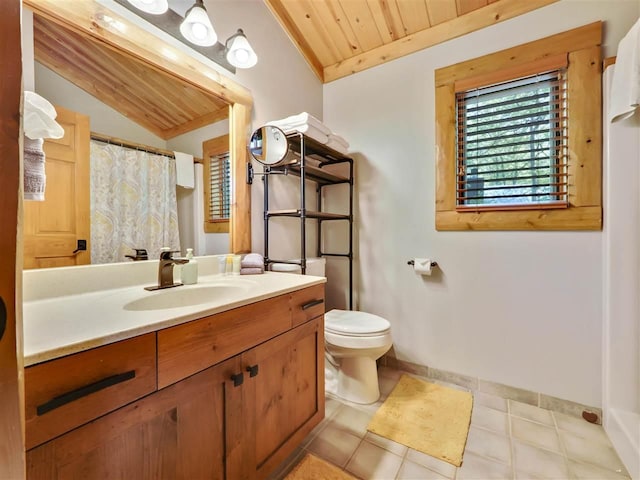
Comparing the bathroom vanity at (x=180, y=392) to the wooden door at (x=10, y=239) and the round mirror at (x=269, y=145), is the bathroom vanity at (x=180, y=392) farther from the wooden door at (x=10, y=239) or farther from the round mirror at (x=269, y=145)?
the round mirror at (x=269, y=145)

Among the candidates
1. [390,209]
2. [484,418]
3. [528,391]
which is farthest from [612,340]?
[390,209]

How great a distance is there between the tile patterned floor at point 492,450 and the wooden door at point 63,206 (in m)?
1.24

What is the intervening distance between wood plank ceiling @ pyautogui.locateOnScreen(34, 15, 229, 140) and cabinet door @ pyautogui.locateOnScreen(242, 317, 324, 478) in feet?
3.64

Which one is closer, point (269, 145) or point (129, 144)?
point (129, 144)

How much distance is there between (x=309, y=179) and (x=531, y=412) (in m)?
2.09

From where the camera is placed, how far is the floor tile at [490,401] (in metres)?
1.61

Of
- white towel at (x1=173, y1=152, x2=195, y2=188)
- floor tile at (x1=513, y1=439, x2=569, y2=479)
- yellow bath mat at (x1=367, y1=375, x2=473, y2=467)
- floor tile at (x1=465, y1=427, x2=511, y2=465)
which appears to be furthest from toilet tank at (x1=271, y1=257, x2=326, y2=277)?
floor tile at (x1=513, y1=439, x2=569, y2=479)

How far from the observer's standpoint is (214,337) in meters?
0.83

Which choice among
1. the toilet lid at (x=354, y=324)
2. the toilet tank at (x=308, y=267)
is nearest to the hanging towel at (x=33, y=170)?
the toilet tank at (x=308, y=267)

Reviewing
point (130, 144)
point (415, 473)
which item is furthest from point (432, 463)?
point (130, 144)

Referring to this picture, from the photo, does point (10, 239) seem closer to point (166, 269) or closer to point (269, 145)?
point (166, 269)

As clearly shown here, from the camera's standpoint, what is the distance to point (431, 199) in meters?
1.88

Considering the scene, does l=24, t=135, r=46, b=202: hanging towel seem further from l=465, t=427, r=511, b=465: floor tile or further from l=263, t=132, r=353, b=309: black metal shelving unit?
l=465, t=427, r=511, b=465: floor tile

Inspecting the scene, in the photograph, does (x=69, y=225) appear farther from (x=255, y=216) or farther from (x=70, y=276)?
(x=255, y=216)
